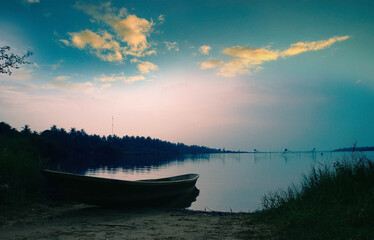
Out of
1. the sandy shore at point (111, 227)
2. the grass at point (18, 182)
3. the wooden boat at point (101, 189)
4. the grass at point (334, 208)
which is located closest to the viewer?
the grass at point (334, 208)

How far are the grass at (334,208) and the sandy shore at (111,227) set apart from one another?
618mm

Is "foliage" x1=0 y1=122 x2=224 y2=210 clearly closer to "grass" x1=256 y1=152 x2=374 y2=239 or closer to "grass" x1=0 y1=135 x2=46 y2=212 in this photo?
"grass" x1=0 y1=135 x2=46 y2=212

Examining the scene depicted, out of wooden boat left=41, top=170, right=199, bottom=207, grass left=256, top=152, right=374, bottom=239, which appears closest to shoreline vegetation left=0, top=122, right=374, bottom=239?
grass left=256, top=152, right=374, bottom=239

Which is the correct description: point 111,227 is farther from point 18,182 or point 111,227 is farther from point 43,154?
point 43,154

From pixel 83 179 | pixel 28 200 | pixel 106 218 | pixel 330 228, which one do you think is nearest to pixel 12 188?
pixel 28 200

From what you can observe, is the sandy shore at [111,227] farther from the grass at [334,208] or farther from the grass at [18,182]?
the grass at [18,182]

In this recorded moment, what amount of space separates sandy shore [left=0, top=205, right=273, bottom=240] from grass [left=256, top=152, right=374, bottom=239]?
2.03 feet

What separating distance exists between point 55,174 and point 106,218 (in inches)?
89.8

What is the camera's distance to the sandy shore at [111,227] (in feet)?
16.9

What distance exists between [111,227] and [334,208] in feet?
18.0

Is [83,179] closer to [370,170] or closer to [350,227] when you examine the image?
[350,227]

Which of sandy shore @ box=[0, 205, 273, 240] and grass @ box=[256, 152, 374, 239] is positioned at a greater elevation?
grass @ box=[256, 152, 374, 239]

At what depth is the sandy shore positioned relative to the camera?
5.15 metres

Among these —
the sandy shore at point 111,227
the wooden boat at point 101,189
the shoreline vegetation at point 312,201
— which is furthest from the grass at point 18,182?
the wooden boat at point 101,189
